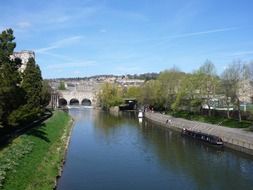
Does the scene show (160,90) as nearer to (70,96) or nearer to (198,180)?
(198,180)

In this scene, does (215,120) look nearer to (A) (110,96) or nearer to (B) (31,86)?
(B) (31,86)

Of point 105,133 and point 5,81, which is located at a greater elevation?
point 5,81

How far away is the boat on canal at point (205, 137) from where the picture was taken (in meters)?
45.9

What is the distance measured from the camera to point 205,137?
49.4 metres

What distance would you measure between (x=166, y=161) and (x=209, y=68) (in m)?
34.9

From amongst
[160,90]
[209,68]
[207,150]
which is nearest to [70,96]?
[160,90]

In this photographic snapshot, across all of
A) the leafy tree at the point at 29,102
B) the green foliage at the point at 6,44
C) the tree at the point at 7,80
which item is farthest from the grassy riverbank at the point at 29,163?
the green foliage at the point at 6,44

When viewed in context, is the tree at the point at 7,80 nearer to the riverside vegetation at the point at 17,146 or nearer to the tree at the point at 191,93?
the riverside vegetation at the point at 17,146

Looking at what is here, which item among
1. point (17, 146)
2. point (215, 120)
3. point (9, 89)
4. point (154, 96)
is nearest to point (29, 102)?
point (9, 89)

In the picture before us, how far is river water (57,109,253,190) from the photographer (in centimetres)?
2945

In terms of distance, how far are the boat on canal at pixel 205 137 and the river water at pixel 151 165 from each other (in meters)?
0.84

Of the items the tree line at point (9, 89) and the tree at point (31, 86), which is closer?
the tree line at point (9, 89)

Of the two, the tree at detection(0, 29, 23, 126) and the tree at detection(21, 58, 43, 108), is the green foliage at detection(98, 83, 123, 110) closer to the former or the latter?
the tree at detection(21, 58, 43, 108)

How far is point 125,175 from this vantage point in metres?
32.4
